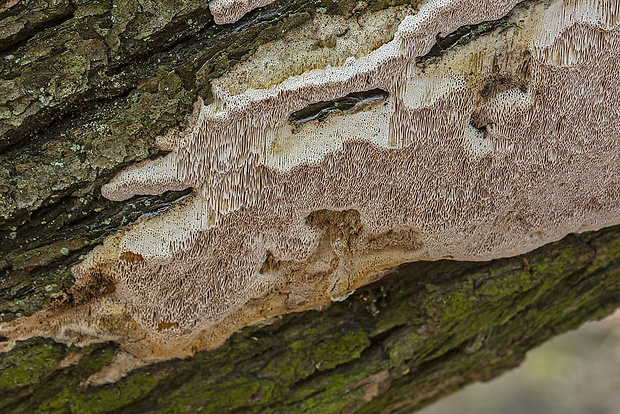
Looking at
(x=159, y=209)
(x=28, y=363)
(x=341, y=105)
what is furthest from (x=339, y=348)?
(x=28, y=363)

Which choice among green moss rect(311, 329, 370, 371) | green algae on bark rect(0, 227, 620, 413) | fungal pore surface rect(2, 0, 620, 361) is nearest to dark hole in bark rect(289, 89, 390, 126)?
fungal pore surface rect(2, 0, 620, 361)

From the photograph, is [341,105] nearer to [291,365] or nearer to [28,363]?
[291,365]

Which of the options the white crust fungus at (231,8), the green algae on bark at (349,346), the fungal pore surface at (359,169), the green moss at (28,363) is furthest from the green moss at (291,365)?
the white crust fungus at (231,8)

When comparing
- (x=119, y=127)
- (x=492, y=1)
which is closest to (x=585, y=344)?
(x=492, y=1)

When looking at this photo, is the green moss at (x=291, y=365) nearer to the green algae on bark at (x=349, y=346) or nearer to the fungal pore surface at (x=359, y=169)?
the green algae on bark at (x=349, y=346)

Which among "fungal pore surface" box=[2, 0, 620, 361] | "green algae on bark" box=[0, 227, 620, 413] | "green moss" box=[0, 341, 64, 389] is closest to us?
"fungal pore surface" box=[2, 0, 620, 361]

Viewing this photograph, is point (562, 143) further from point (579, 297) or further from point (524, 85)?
point (579, 297)

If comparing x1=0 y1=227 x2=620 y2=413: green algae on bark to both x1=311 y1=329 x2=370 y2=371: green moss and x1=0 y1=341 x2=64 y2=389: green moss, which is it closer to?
x1=311 y1=329 x2=370 y2=371: green moss
